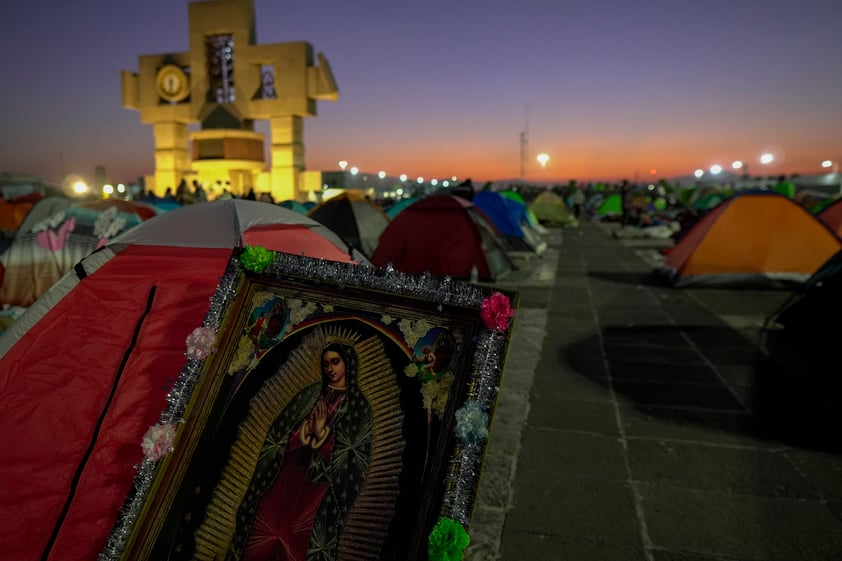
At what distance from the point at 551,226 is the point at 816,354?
2143cm

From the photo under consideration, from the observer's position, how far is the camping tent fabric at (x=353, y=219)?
11.5 m

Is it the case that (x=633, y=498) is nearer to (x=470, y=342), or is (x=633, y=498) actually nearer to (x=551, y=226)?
(x=470, y=342)

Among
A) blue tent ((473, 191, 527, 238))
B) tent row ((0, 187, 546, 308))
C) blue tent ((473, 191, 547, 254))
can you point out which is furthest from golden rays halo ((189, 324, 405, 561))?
blue tent ((473, 191, 527, 238))

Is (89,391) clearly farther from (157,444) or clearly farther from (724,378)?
(724,378)

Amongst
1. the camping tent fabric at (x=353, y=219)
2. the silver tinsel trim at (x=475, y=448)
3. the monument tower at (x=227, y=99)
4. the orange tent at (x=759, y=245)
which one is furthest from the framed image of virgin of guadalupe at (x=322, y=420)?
the monument tower at (x=227, y=99)

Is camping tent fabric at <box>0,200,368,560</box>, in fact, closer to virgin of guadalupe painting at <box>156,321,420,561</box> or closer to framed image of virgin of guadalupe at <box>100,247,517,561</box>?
framed image of virgin of guadalupe at <box>100,247,517,561</box>

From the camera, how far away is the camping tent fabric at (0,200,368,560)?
2.37 metres

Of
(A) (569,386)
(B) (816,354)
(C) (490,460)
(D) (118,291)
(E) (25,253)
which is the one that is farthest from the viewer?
(E) (25,253)

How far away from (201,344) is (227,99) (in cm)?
3853

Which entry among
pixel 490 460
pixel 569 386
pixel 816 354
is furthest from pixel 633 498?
pixel 816 354

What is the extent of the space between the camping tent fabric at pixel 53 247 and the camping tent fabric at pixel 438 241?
15.2ft

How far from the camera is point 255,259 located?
2.11 metres

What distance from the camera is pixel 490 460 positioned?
3471 mm

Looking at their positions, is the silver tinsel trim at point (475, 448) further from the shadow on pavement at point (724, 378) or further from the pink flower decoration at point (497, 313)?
the shadow on pavement at point (724, 378)
